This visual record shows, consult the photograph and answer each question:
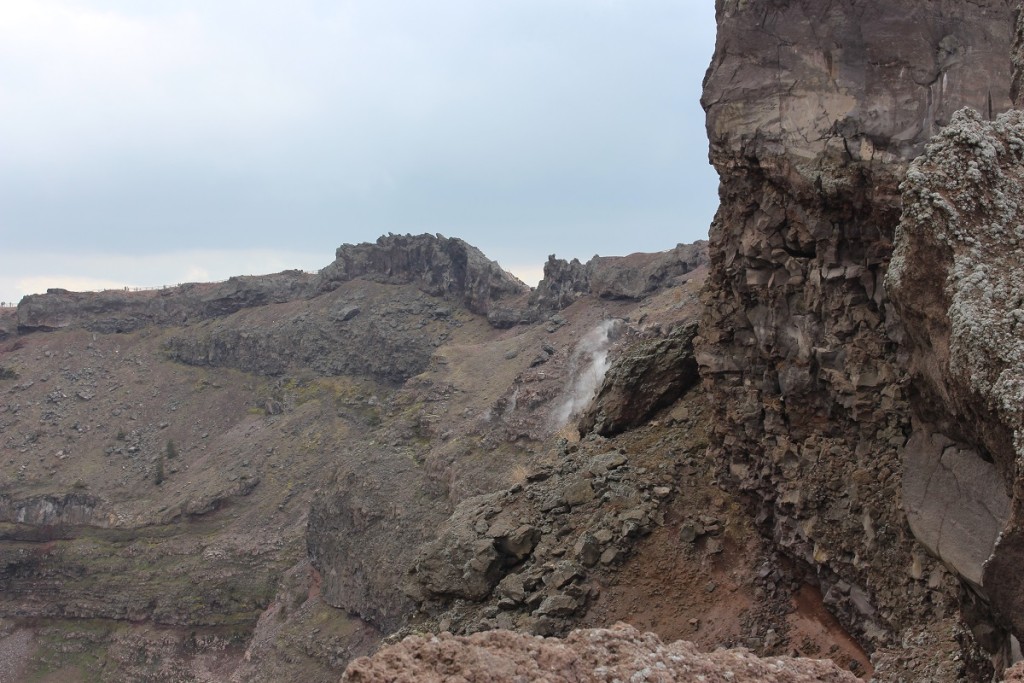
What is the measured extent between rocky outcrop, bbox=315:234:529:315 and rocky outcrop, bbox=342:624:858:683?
186 ft

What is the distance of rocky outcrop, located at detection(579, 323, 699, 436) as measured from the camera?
734 inches

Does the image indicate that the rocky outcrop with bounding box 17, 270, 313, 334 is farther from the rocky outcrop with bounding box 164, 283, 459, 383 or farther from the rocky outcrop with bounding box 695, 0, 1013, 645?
the rocky outcrop with bounding box 695, 0, 1013, 645

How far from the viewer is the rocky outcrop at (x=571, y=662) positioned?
533cm

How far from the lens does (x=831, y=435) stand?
1248 centimetres

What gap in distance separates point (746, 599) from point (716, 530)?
4.96 feet

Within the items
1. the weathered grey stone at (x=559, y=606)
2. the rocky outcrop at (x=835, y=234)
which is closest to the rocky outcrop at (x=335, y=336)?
the weathered grey stone at (x=559, y=606)

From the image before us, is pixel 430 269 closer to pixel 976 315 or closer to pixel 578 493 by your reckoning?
pixel 578 493

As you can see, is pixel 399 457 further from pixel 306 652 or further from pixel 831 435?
pixel 831 435

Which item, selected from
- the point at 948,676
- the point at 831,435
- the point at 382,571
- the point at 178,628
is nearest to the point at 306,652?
the point at 382,571

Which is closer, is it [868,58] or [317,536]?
[868,58]

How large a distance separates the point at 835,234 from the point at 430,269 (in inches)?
2293

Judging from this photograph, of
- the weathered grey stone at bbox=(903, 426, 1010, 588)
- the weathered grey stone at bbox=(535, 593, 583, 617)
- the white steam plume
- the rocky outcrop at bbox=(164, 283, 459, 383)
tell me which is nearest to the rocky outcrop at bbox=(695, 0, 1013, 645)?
the weathered grey stone at bbox=(903, 426, 1010, 588)

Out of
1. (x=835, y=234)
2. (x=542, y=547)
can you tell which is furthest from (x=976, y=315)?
(x=542, y=547)

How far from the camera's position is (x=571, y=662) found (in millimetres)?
5680
